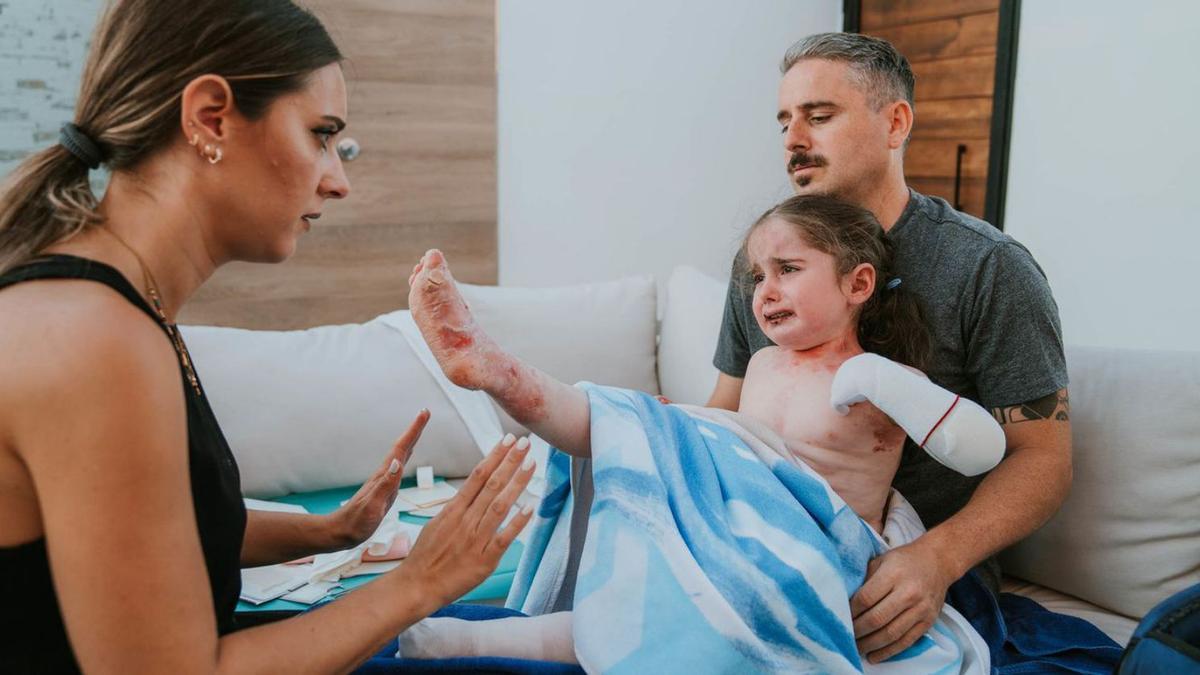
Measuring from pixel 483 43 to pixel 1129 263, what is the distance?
2369 mm

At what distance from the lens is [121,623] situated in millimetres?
873

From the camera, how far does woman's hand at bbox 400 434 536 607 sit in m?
1.08

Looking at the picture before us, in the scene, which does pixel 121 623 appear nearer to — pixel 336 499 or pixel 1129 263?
pixel 336 499

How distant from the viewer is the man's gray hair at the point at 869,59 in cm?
172

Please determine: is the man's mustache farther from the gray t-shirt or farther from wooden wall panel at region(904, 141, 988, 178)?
wooden wall panel at region(904, 141, 988, 178)

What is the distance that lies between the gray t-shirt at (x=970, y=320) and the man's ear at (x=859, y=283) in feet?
0.33

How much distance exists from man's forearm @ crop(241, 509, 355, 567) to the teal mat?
0.12m

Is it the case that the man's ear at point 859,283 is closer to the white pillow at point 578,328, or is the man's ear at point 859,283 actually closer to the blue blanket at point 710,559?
the blue blanket at point 710,559

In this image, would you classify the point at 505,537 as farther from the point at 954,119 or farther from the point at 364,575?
the point at 954,119

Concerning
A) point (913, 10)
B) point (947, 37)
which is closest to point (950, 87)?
point (947, 37)

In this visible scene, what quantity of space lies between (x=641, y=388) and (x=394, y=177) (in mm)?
1271

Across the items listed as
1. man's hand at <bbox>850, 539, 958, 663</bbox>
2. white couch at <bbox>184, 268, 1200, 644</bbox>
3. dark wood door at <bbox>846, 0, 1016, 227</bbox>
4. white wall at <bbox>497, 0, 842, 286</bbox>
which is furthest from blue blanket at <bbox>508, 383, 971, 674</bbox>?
dark wood door at <bbox>846, 0, 1016, 227</bbox>

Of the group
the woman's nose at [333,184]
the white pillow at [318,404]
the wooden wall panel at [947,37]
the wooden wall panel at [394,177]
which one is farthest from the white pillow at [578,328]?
the wooden wall panel at [947,37]

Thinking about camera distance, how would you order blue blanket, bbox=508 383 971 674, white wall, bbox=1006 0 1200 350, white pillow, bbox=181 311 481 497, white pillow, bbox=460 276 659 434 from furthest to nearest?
white wall, bbox=1006 0 1200 350
white pillow, bbox=460 276 659 434
white pillow, bbox=181 311 481 497
blue blanket, bbox=508 383 971 674
